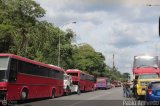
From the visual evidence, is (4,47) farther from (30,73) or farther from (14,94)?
(14,94)

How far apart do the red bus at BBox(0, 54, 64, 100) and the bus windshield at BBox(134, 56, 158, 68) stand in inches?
397

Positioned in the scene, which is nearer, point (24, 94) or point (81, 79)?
point (24, 94)

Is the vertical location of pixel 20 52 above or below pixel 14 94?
above

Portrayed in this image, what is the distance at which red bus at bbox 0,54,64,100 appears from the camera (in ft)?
82.5

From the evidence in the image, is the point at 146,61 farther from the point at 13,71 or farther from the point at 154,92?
the point at 154,92

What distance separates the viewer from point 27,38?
5319cm

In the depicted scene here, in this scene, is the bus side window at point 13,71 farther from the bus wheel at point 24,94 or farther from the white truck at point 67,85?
the white truck at point 67,85

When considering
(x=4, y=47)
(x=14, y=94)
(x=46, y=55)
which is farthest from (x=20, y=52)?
(x=14, y=94)

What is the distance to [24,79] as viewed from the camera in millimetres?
28219

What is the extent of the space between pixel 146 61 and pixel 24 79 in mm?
19577

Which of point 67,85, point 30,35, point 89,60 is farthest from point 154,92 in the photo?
point 89,60

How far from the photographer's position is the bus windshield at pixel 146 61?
144 feet

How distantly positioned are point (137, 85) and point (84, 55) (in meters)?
77.1

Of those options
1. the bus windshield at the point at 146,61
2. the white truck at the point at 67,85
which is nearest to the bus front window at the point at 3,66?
the white truck at the point at 67,85
